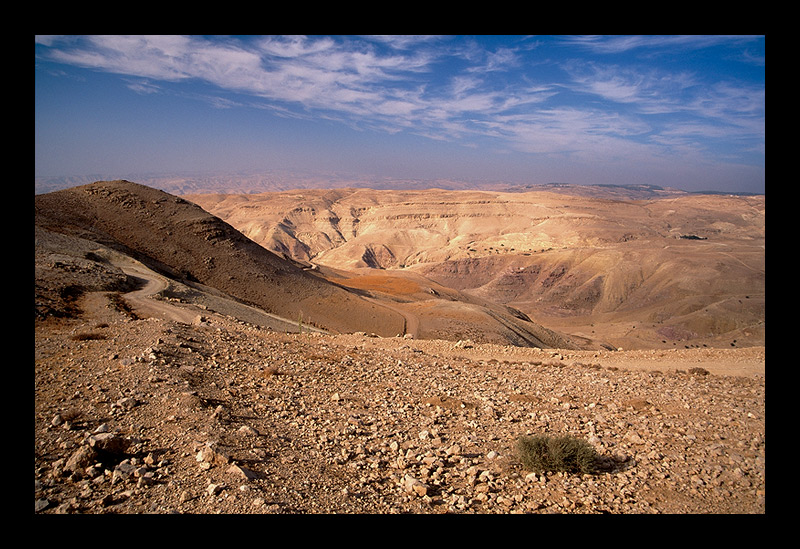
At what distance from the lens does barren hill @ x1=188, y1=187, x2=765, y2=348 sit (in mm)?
49281

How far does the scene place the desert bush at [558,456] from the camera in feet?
17.1

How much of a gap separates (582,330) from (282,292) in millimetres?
32881

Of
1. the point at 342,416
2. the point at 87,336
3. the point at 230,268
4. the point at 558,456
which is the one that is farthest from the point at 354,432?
the point at 230,268

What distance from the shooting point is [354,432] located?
6.29 m

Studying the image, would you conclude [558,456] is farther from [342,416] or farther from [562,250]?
[562,250]

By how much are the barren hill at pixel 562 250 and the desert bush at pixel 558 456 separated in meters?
38.4

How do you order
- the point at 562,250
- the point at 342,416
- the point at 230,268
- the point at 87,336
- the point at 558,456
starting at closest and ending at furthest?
the point at 558,456
the point at 342,416
the point at 87,336
the point at 230,268
the point at 562,250

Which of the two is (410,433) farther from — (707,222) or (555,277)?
(707,222)

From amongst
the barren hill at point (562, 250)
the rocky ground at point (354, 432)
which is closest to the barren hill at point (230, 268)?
the barren hill at point (562, 250)

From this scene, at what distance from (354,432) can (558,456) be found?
9.05 ft

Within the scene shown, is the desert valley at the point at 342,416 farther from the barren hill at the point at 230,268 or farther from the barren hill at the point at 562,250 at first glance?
the barren hill at the point at 562,250
